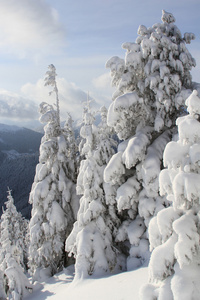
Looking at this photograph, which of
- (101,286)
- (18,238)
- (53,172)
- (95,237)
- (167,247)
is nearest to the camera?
(167,247)

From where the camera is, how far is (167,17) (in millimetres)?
13070

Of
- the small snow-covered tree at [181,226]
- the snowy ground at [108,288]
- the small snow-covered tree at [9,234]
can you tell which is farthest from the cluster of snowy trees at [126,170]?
the small snow-covered tree at [9,234]

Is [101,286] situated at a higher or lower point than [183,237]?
lower

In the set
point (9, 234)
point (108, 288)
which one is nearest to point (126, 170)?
point (108, 288)

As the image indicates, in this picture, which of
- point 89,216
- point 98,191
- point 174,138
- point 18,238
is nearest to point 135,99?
point 174,138

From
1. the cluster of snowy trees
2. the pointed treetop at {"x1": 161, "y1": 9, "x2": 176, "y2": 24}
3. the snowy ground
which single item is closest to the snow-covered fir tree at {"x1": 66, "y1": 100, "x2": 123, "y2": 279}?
the cluster of snowy trees

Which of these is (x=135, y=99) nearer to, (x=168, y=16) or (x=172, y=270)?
(x=168, y=16)

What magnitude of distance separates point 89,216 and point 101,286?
3490mm

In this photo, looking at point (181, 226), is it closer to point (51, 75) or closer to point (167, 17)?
point (167, 17)

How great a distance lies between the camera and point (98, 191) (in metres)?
Answer: 13.1

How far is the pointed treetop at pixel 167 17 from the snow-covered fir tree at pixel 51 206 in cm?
935

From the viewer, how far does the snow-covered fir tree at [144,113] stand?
10891mm

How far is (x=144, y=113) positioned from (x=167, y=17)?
5395 millimetres

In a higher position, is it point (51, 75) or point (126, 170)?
point (51, 75)
